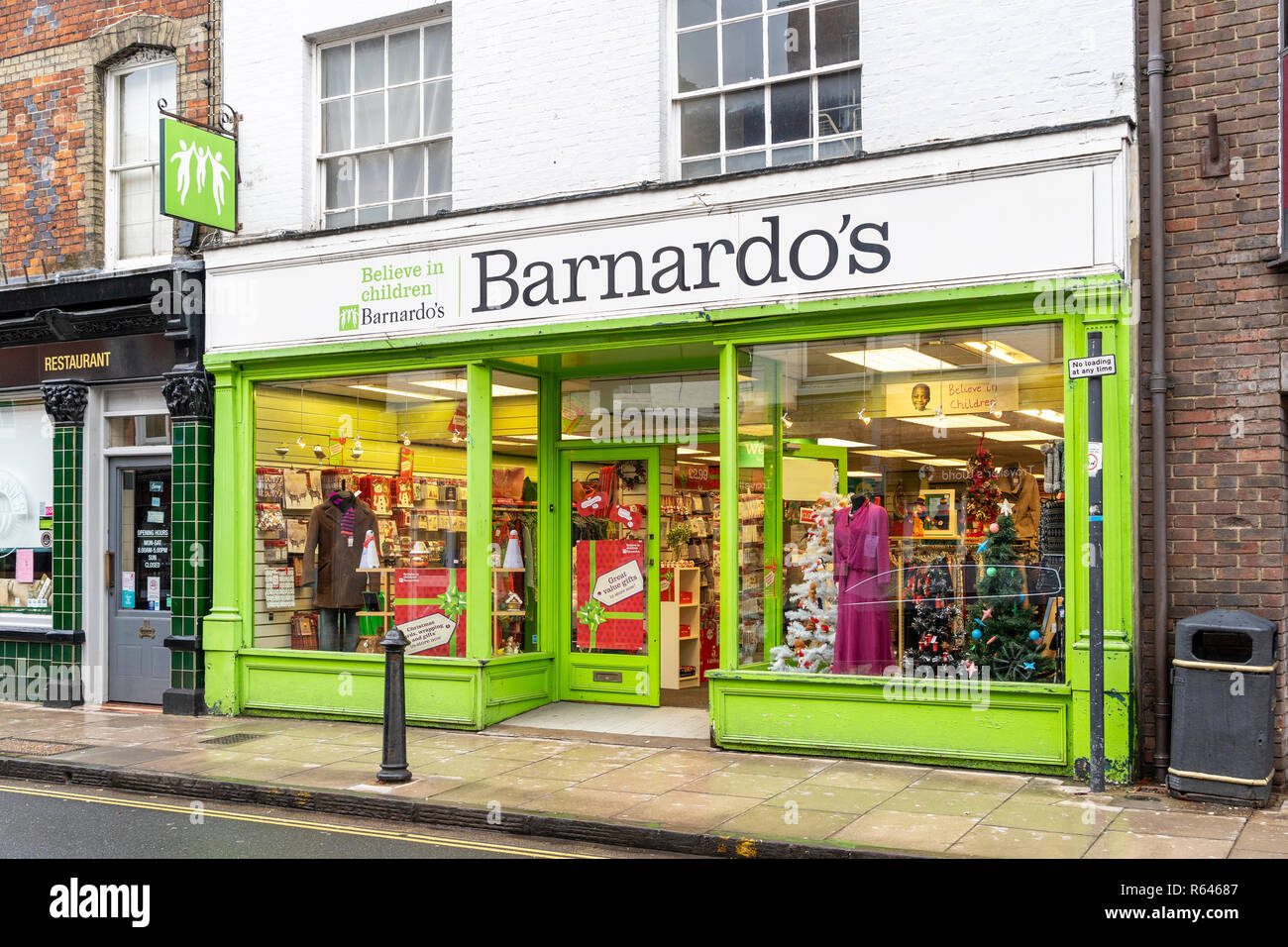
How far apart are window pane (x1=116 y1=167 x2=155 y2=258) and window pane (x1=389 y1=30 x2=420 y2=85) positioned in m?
3.29

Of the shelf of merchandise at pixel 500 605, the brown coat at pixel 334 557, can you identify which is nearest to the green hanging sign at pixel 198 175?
the brown coat at pixel 334 557

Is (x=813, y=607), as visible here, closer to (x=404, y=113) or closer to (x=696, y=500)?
(x=696, y=500)

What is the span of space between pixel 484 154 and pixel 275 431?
3.56 meters

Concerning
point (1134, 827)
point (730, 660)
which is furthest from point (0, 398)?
point (1134, 827)

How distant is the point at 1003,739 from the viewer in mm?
9047

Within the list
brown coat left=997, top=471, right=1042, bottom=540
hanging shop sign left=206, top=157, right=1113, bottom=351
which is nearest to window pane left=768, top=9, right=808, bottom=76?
hanging shop sign left=206, top=157, right=1113, bottom=351

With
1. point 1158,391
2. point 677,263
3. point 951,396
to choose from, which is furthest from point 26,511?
point 1158,391

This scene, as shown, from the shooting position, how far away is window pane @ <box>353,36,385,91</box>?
12484 mm

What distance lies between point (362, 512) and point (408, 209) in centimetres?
304

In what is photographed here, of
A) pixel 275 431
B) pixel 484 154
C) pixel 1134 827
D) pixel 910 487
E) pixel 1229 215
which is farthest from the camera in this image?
pixel 275 431

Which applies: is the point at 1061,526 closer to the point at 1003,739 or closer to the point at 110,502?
the point at 1003,739

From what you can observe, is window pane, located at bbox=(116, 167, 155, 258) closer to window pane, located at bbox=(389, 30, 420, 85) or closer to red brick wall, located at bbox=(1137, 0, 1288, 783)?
window pane, located at bbox=(389, 30, 420, 85)

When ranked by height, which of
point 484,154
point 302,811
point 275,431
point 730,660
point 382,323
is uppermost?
point 484,154

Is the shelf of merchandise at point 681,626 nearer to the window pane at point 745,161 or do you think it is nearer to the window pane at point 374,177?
the window pane at point 745,161
